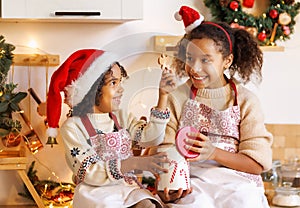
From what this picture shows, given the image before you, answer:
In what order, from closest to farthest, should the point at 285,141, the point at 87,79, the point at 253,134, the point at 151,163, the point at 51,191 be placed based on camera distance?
the point at 151,163, the point at 87,79, the point at 253,134, the point at 51,191, the point at 285,141

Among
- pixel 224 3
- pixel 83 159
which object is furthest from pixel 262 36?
pixel 83 159

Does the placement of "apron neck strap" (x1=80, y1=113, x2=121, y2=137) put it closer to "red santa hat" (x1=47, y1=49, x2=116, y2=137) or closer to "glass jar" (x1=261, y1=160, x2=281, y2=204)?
"red santa hat" (x1=47, y1=49, x2=116, y2=137)

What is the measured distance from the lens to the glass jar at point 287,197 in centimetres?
311

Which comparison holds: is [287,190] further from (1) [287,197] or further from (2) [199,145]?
(2) [199,145]

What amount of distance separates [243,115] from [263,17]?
718 millimetres

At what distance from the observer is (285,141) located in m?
3.45

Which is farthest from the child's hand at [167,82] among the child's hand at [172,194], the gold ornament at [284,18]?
the gold ornament at [284,18]

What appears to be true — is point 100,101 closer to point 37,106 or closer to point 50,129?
point 50,129

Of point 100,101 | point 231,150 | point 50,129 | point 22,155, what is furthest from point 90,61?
point 22,155

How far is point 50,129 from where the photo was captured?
281 cm

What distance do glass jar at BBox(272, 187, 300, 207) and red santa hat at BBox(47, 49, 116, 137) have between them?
97cm

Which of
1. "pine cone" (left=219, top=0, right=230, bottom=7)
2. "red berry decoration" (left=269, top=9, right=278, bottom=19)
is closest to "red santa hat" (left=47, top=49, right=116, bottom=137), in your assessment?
"pine cone" (left=219, top=0, right=230, bottom=7)

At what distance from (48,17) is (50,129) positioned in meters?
0.49

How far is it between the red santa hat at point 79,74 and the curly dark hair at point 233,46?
0.82 ft
